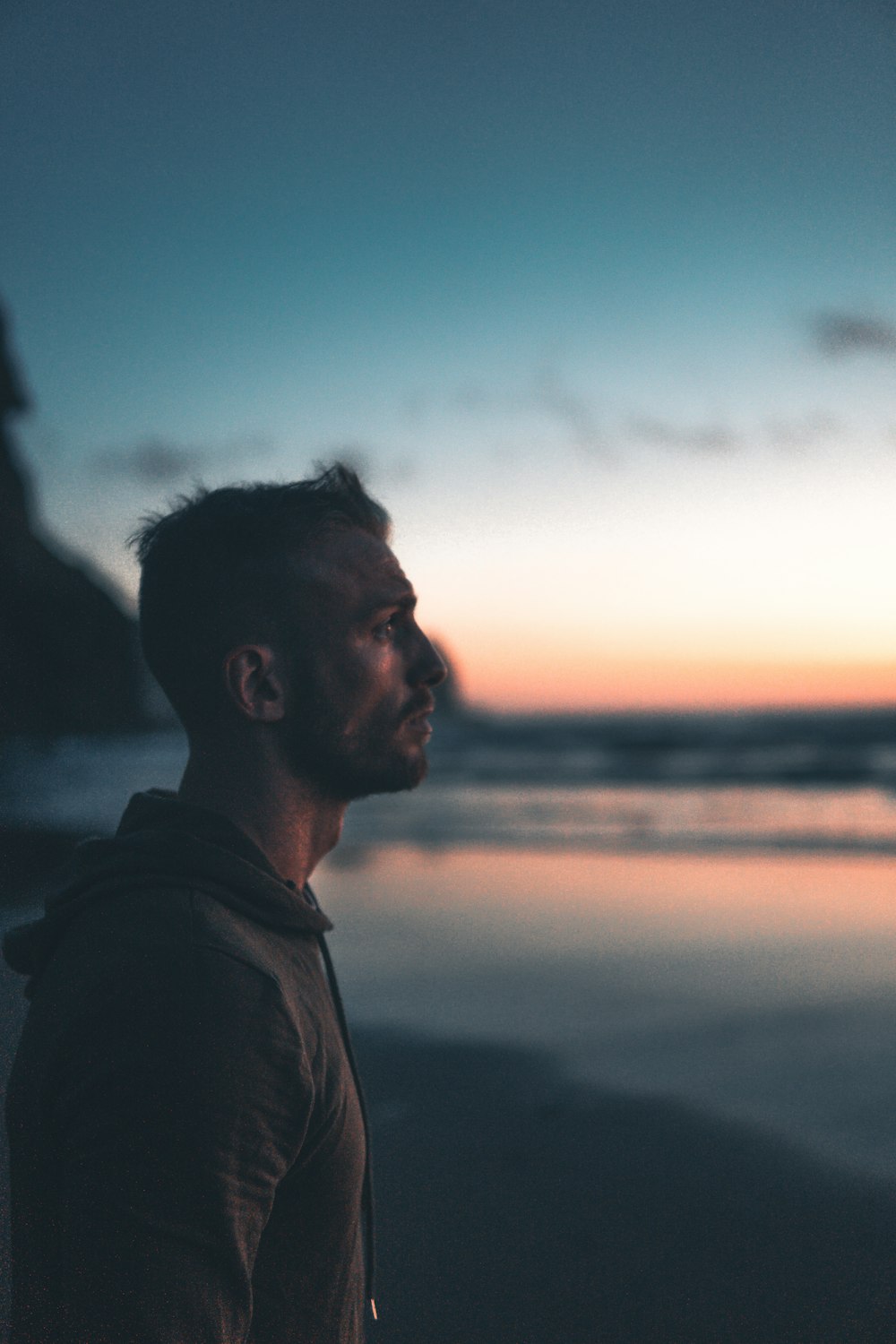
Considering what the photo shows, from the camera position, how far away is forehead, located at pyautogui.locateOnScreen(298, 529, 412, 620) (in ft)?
5.41

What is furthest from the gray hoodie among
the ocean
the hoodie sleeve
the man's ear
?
the ocean

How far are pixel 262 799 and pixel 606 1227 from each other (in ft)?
9.78

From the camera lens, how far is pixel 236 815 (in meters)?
1.57

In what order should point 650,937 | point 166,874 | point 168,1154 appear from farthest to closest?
point 650,937, point 166,874, point 168,1154

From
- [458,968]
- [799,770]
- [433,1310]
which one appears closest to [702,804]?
[799,770]

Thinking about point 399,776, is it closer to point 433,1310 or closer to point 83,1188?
point 83,1188

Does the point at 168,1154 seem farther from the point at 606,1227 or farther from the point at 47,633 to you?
the point at 47,633

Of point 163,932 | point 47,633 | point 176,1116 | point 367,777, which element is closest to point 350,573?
point 367,777

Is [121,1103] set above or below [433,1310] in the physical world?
above

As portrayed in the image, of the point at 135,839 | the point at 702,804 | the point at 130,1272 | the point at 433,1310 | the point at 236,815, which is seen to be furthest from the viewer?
the point at 702,804

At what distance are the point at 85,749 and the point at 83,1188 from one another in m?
33.7

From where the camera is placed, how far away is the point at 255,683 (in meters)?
1.60

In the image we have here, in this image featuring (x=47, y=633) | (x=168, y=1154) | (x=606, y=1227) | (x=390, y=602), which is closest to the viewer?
(x=168, y=1154)

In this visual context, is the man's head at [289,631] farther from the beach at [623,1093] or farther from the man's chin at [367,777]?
the beach at [623,1093]
